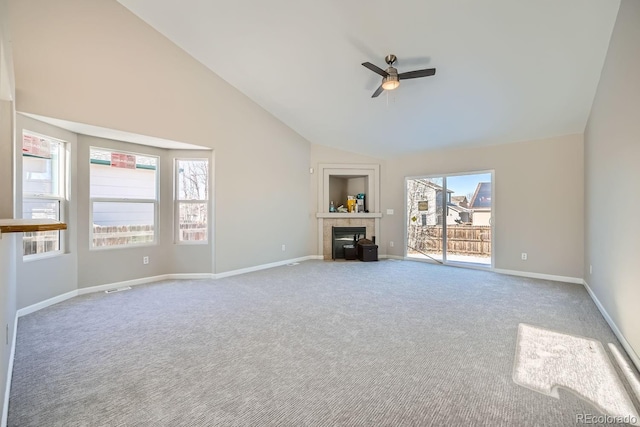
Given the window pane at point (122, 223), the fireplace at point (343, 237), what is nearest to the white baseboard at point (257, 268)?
the fireplace at point (343, 237)

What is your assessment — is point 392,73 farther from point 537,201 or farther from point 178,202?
point 178,202

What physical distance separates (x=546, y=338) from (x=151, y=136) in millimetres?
5253

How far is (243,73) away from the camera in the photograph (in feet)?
15.7

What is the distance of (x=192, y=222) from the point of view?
5.14m

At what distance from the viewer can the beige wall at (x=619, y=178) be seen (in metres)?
2.31

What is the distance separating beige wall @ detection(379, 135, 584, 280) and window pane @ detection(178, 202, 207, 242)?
5005mm

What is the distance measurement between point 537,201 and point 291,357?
16.3 ft

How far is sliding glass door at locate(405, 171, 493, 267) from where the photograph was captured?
18.8 feet

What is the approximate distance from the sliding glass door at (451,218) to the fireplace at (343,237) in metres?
1.14

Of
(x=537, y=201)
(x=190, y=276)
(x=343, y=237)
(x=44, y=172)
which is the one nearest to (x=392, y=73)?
(x=537, y=201)

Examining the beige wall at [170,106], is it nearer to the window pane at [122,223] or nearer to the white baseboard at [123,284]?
the white baseboard at [123,284]

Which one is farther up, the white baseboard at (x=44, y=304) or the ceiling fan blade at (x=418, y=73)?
the ceiling fan blade at (x=418, y=73)

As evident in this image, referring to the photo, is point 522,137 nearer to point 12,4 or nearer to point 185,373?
point 185,373

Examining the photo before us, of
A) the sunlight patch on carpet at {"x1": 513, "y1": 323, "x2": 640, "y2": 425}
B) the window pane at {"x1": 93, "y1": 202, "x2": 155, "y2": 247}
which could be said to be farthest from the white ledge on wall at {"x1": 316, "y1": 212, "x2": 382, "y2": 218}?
Answer: the sunlight patch on carpet at {"x1": 513, "y1": 323, "x2": 640, "y2": 425}
